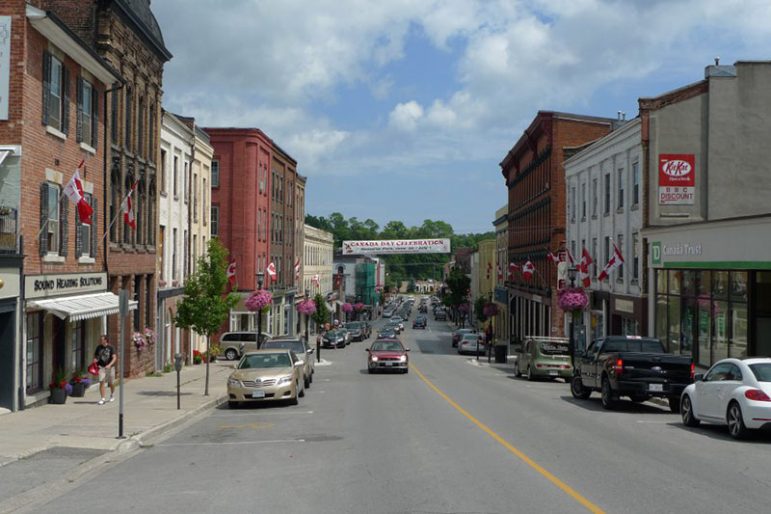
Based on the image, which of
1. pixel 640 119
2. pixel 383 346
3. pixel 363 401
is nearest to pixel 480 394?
pixel 363 401

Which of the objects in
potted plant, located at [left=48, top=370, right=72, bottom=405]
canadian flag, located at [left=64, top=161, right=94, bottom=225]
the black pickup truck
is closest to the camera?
the black pickup truck

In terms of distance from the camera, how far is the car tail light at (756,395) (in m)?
15.9

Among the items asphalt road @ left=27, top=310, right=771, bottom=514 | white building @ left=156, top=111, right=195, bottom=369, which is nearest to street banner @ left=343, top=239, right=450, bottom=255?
white building @ left=156, top=111, right=195, bottom=369

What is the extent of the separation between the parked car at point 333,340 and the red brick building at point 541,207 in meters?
14.3

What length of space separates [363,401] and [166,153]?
724 inches

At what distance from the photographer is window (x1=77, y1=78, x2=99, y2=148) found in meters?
25.6

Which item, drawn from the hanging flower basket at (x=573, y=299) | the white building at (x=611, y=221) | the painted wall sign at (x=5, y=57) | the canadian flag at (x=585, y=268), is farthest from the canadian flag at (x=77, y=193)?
the white building at (x=611, y=221)

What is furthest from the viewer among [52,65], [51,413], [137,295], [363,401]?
[137,295]

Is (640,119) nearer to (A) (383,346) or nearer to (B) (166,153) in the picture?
(A) (383,346)

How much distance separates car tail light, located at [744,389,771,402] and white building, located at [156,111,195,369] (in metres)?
26.5

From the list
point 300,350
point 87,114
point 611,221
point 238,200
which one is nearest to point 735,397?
point 300,350

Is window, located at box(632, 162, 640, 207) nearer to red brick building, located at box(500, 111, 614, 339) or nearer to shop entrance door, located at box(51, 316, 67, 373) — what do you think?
red brick building, located at box(500, 111, 614, 339)

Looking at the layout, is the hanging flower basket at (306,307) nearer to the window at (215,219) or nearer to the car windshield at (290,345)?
the window at (215,219)

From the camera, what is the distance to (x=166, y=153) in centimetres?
3912
